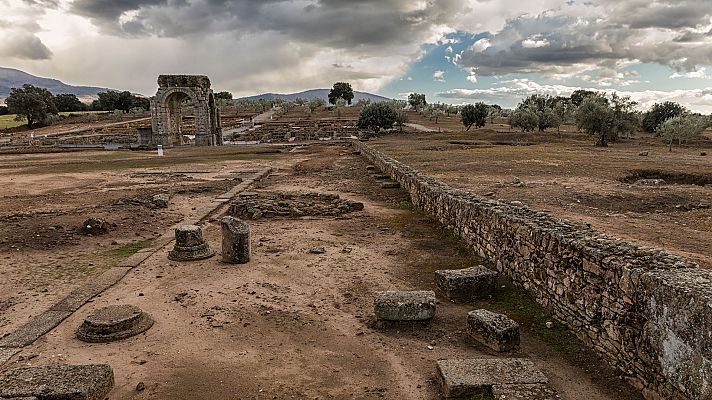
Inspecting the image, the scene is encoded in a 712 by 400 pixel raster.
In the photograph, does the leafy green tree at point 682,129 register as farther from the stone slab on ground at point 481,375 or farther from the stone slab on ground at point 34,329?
the stone slab on ground at point 34,329

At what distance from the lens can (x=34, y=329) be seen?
6.76 metres

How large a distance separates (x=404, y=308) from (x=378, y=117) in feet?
162

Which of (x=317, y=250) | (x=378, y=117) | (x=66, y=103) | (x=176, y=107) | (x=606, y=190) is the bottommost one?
(x=317, y=250)

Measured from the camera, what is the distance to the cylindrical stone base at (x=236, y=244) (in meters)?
9.81

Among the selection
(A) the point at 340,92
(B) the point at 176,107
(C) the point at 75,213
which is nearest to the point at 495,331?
(C) the point at 75,213

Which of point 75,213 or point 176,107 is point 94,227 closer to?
point 75,213

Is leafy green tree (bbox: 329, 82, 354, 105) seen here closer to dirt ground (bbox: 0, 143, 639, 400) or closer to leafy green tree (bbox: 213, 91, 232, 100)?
leafy green tree (bbox: 213, 91, 232, 100)

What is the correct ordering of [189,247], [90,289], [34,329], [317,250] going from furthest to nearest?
1. [317,250]
2. [189,247]
3. [90,289]
4. [34,329]

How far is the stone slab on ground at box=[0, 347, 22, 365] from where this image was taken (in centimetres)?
596

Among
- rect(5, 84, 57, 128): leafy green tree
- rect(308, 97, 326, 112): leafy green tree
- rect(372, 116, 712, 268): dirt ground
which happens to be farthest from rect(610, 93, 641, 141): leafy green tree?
rect(5, 84, 57, 128): leafy green tree

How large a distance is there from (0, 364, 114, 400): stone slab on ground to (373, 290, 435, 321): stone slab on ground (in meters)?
3.46

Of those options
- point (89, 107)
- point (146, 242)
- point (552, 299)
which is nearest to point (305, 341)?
point (552, 299)

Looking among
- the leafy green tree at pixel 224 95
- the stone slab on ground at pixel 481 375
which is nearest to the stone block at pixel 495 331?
the stone slab on ground at pixel 481 375

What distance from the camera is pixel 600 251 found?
18.7 ft
